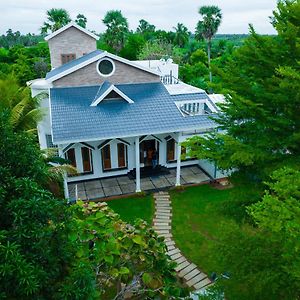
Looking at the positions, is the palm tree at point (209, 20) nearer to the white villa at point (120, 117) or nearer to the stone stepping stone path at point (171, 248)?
the white villa at point (120, 117)

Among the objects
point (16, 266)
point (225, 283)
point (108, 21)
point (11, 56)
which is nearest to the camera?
point (16, 266)

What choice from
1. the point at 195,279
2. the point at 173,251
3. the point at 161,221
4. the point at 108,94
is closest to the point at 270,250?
the point at 195,279

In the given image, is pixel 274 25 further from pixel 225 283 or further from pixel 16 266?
pixel 16 266

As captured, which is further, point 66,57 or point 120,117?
point 66,57

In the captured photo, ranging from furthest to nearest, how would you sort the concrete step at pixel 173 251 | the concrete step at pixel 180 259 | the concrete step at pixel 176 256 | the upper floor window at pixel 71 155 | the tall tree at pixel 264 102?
the upper floor window at pixel 71 155 → the concrete step at pixel 173 251 → the concrete step at pixel 176 256 → the concrete step at pixel 180 259 → the tall tree at pixel 264 102

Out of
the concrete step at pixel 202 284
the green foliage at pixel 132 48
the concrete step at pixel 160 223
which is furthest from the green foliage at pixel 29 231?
the green foliage at pixel 132 48

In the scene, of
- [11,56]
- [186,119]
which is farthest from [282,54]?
[11,56]

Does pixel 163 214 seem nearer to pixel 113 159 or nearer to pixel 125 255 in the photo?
pixel 113 159
